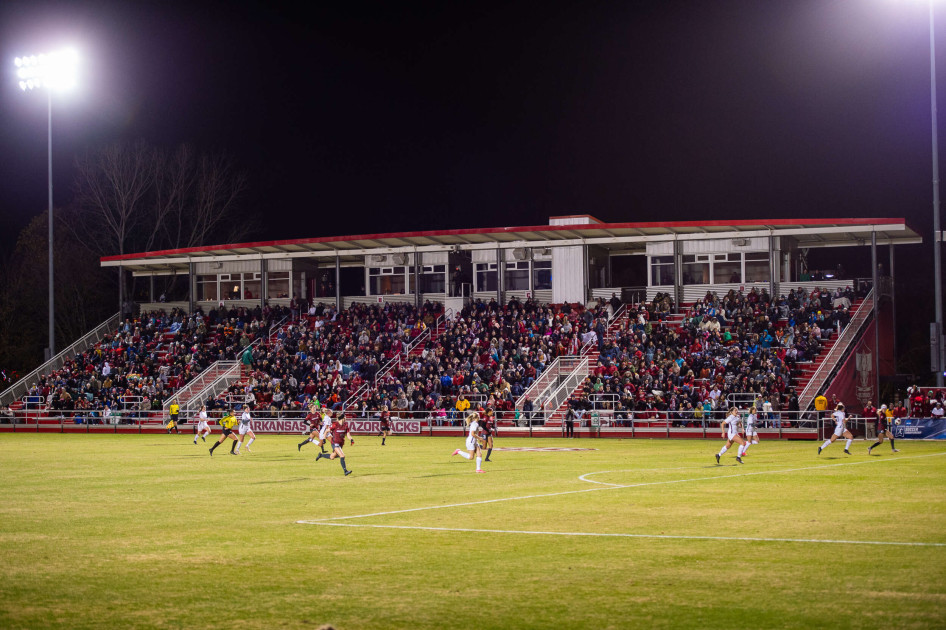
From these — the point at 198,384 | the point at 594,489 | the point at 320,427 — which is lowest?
the point at 594,489

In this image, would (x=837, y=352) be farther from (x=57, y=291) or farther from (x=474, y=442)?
(x=57, y=291)

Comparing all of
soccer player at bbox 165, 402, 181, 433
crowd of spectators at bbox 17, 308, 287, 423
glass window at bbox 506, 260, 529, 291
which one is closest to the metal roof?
glass window at bbox 506, 260, 529, 291

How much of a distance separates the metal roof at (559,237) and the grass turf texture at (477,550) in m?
28.4

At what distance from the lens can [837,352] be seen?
46469 mm

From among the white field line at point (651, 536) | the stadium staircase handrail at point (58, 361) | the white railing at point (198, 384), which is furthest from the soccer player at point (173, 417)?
the white field line at point (651, 536)

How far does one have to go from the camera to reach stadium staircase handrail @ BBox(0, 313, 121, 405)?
209ft

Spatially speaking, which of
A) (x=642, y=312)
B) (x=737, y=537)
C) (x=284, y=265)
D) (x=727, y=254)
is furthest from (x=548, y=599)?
(x=284, y=265)

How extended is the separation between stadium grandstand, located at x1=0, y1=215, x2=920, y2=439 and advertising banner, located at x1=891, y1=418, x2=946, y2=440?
11.3 ft

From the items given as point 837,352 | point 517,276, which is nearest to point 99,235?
point 517,276

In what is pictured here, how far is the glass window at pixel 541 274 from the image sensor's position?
6134 centimetres

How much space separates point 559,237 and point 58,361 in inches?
1299

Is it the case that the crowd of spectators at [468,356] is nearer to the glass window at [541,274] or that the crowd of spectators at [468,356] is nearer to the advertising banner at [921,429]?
the glass window at [541,274]

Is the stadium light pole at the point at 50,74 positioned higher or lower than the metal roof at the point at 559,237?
higher

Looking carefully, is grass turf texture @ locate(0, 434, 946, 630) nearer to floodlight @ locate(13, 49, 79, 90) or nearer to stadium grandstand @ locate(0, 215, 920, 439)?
stadium grandstand @ locate(0, 215, 920, 439)
